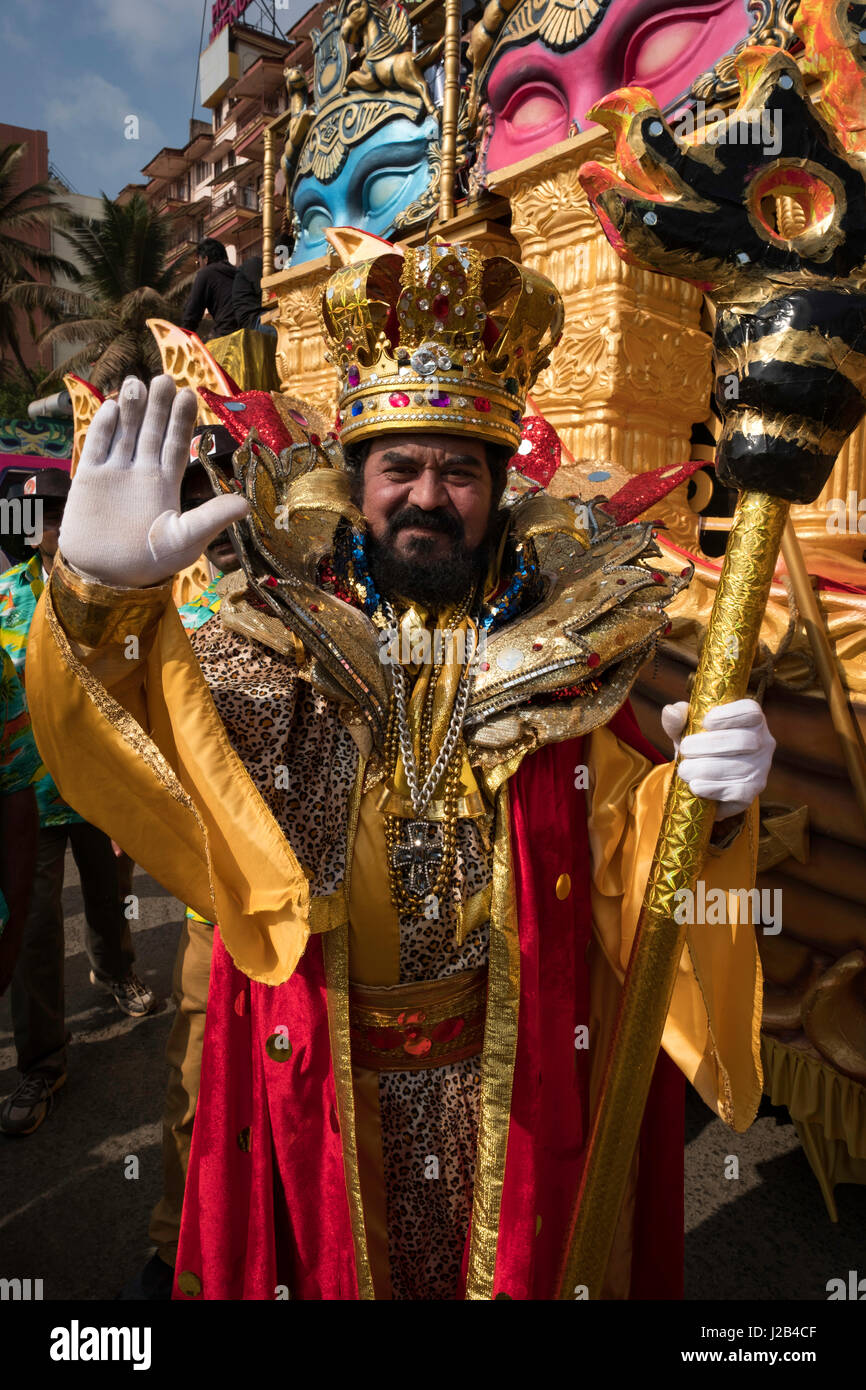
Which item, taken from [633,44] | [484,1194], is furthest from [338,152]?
[484,1194]

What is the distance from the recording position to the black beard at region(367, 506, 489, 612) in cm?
157

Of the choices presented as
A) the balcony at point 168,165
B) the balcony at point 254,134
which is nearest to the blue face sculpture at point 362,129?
the balcony at point 254,134

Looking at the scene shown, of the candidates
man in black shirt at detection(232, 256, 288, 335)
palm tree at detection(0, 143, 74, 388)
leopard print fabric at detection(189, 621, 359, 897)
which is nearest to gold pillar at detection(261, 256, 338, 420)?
man in black shirt at detection(232, 256, 288, 335)

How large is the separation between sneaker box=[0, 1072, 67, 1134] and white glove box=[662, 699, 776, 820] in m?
2.71

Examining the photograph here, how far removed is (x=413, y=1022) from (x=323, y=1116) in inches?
8.7

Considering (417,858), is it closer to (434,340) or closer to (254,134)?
(434,340)

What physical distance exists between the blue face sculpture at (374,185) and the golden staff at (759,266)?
4178mm

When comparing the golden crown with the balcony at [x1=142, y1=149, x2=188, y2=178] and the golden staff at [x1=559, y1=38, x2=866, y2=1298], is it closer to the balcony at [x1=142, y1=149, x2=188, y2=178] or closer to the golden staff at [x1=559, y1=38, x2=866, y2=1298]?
the golden staff at [x1=559, y1=38, x2=866, y2=1298]

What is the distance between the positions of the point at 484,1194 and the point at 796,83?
6.00 feet

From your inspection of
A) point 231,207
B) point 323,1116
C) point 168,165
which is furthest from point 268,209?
point 168,165

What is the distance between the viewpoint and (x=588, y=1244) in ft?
4.50

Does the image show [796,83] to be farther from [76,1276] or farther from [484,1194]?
[76,1276]

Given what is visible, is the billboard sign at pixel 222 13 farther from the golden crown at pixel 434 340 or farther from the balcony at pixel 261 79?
the golden crown at pixel 434 340
